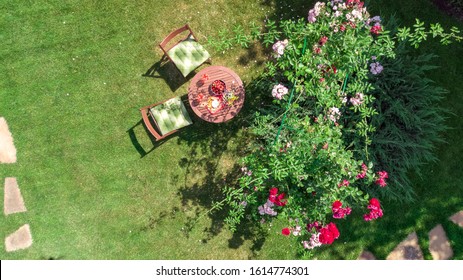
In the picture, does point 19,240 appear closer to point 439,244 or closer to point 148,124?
point 148,124

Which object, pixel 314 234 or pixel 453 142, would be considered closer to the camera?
pixel 314 234

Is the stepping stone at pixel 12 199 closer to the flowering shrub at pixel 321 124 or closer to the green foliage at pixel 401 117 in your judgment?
the flowering shrub at pixel 321 124

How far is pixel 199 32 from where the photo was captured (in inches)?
345

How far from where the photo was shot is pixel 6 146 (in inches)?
342

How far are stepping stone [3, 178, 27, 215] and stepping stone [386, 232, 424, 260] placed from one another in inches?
345

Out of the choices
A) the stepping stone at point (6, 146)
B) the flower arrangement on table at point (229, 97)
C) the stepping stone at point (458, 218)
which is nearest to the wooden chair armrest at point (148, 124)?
the flower arrangement on table at point (229, 97)

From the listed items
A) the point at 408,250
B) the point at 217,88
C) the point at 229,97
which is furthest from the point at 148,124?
the point at 408,250

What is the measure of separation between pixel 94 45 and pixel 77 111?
5.10 feet

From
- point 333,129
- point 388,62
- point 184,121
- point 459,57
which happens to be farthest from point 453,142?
point 184,121

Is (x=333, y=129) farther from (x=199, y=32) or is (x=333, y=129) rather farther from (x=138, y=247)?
(x=138, y=247)

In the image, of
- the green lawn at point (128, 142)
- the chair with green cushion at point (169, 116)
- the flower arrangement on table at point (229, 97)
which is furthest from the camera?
the green lawn at point (128, 142)

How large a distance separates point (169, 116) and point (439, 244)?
23.3 feet

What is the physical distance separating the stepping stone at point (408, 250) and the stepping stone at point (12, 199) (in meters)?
8.76

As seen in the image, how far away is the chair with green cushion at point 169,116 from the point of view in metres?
8.23
